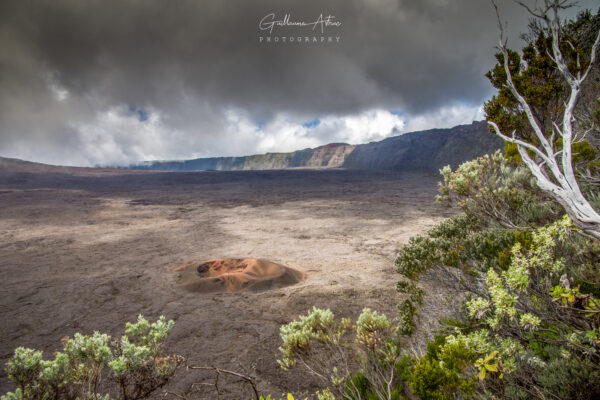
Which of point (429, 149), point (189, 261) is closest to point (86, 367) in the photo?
point (189, 261)

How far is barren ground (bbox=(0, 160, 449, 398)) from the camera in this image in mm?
4750

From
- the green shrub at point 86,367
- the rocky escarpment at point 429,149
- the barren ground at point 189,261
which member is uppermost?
the rocky escarpment at point 429,149

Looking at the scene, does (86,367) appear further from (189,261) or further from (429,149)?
(429,149)

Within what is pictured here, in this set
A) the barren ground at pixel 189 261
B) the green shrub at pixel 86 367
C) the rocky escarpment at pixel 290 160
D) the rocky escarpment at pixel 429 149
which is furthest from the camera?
the rocky escarpment at pixel 290 160

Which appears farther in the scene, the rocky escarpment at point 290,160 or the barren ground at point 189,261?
the rocky escarpment at point 290,160

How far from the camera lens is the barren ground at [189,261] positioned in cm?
475

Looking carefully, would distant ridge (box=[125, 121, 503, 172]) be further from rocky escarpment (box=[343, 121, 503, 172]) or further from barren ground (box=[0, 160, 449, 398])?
barren ground (box=[0, 160, 449, 398])

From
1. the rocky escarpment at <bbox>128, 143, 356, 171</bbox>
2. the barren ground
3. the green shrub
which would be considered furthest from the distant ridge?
the green shrub

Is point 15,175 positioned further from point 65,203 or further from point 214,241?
point 214,241

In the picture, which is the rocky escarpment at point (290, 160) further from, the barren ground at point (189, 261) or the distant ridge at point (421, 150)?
the barren ground at point (189, 261)

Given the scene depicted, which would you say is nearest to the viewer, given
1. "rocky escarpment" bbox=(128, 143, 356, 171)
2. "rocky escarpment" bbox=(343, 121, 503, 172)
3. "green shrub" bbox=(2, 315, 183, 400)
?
"green shrub" bbox=(2, 315, 183, 400)

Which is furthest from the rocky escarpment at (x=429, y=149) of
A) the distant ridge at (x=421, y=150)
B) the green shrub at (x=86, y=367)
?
the green shrub at (x=86, y=367)

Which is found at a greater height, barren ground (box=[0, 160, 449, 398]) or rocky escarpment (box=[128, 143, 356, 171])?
rocky escarpment (box=[128, 143, 356, 171])

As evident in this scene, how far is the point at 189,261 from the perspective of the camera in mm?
8859
